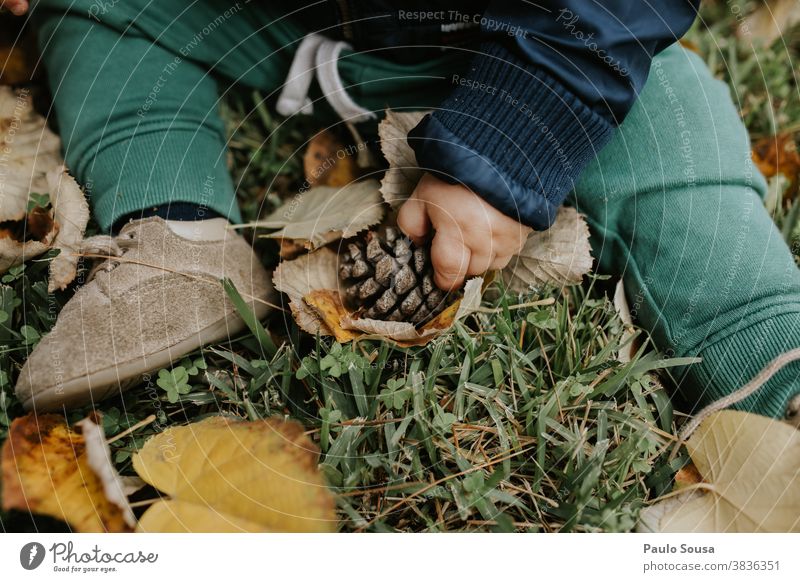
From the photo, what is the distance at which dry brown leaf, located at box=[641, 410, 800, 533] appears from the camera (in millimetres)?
427

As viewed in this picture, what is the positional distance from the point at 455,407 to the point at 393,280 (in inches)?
4.3

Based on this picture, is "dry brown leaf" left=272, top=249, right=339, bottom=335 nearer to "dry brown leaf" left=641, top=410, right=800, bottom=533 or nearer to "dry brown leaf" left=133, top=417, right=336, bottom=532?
"dry brown leaf" left=133, top=417, right=336, bottom=532

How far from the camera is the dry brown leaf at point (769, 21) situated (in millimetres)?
722

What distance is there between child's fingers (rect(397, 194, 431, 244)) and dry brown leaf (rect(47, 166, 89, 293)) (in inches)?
10.6

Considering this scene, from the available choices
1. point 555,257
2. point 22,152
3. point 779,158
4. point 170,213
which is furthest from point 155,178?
point 779,158

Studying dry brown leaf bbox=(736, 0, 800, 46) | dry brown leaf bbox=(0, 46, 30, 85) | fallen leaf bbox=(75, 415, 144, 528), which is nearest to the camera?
fallen leaf bbox=(75, 415, 144, 528)

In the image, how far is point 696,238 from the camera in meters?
0.49

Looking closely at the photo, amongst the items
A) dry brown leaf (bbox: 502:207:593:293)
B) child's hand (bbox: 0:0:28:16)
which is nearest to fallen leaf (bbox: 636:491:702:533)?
dry brown leaf (bbox: 502:207:593:293)

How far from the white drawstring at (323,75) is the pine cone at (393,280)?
0.16 m

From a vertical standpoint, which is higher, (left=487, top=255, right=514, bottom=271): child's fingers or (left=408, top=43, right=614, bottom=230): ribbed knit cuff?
(left=408, top=43, right=614, bottom=230): ribbed knit cuff

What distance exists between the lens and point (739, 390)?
0.44 m

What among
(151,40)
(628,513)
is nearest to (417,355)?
(628,513)

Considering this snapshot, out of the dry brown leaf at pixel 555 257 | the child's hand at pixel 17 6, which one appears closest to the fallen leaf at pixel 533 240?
the dry brown leaf at pixel 555 257
